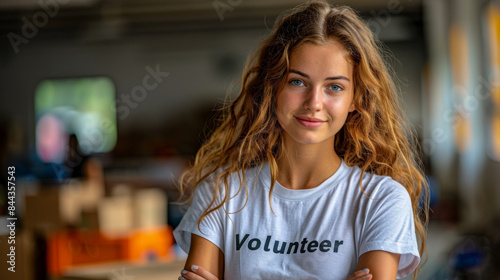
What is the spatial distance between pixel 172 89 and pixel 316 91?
7.65m

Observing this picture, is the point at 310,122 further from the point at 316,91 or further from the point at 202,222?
the point at 202,222

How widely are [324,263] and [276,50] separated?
17.9 inches

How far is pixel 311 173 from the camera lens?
52.8 inches

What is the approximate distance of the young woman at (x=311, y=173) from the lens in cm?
125

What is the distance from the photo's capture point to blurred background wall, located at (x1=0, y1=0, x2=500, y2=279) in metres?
5.89

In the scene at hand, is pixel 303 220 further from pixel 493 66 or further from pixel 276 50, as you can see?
pixel 493 66

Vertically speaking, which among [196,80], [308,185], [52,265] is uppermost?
[196,80]

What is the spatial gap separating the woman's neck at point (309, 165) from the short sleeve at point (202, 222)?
0.16 metres

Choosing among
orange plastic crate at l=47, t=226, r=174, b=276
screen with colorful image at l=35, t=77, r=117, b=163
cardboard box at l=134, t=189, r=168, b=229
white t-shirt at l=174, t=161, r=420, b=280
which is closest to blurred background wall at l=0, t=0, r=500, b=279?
screen with colorful image at l=35, t=77, r=117, b=163

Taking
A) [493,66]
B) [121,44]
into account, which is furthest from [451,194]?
[121,44]

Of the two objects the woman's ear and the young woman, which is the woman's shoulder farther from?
the woman's ear

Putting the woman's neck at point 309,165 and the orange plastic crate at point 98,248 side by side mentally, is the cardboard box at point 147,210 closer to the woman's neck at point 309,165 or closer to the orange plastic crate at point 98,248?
the orange plastic crate at point 98,248

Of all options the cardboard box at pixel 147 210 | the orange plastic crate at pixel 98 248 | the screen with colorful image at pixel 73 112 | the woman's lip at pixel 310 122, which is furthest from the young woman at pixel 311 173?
the screen with colorful image at pixel 73 112

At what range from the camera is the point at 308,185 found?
1331 mm
